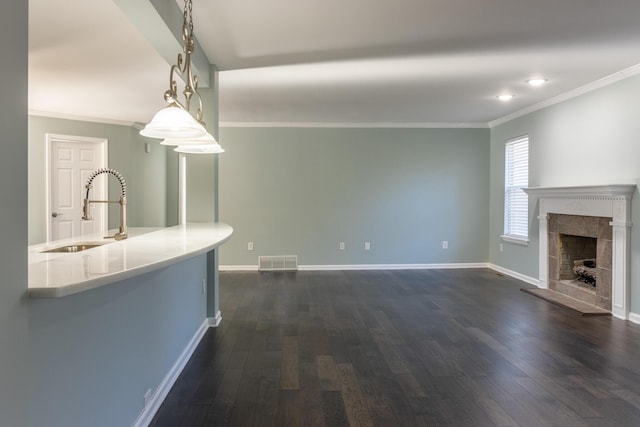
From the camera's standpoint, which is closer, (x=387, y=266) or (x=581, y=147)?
(x=581, y=147)

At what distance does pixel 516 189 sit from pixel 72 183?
265 inches

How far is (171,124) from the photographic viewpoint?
7.48ft

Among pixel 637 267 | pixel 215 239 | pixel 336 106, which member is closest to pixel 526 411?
pixel 215 239

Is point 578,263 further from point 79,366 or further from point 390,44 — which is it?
point 79,366

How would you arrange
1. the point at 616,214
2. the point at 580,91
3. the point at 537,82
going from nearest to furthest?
the point at 616,214, the point at 537,82, the point at 580,91

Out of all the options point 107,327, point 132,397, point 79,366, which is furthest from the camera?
point 132,397

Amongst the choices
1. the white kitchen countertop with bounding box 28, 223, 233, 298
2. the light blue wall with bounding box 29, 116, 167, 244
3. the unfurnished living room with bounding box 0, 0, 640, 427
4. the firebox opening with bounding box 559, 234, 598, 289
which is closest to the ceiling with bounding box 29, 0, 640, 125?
the unfurnished living room with bounding box 0, 0, 640, 427

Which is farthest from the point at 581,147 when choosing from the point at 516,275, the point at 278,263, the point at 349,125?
the point at 278,263

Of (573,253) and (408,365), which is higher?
(573,253)

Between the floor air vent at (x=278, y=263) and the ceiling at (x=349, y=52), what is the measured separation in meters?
2.52

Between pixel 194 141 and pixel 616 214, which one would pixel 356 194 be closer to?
pixel 616 214

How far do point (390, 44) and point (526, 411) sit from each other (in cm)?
280

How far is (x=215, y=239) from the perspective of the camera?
90.8 inches

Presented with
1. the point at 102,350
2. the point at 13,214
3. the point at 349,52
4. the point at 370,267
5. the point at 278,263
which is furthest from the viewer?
the point at 370,267
